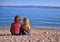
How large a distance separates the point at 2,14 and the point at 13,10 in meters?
0.73

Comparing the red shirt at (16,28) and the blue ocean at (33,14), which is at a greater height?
the red shirt at (16,28)

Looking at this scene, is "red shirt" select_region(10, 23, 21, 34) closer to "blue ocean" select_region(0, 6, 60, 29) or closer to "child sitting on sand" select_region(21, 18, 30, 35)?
"child sitting on sand" select_region(21, 18, 30, 35)

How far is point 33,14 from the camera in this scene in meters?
11.0

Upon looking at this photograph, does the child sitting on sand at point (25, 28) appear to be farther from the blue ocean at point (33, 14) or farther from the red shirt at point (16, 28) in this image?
the blue ocean at point (33, 14)

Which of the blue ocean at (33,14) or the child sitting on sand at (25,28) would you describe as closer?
the child sitting on sand at (25,28)

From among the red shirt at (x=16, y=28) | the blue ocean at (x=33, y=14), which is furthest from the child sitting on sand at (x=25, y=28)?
the blue ocean at (x=33, y=14)

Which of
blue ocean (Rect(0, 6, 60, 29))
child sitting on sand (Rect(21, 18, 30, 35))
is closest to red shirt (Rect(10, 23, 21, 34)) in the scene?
child sitting on sand (Rect(21, 18, 30, 35))

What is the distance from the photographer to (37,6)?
1185 centimetres

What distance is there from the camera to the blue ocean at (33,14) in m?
9.75

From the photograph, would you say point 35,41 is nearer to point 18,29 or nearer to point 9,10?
point 18,29

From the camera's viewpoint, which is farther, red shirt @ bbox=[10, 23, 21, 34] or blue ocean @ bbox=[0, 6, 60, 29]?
blue ocean @ bbox=[0, 6, 60, 29]

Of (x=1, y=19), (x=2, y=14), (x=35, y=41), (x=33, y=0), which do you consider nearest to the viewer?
(x=35, y=41)

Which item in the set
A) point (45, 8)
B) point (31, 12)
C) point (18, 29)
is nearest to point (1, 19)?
point (31, 12)

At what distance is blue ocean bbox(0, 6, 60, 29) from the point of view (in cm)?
975
